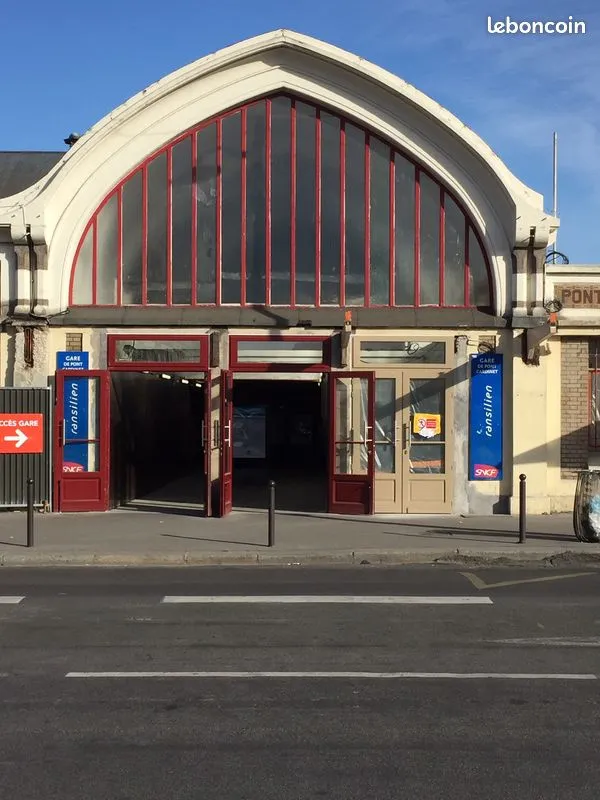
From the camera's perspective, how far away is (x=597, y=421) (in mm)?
15695

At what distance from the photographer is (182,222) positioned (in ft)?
51.4

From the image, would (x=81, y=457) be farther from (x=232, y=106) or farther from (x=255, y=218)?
(x=232, y=106)

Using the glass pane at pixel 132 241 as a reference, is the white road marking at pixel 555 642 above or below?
below

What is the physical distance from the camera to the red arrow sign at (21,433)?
15.3m

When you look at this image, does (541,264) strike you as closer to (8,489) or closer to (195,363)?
(195,363)

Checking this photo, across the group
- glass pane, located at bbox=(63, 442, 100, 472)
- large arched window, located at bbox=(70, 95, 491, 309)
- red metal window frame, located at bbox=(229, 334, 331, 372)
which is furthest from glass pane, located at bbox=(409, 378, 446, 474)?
glass pane, located at bbox=(63, 442, 100, 472)

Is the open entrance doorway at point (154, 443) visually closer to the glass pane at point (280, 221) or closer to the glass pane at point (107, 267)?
the glass pane at point (107, 267)

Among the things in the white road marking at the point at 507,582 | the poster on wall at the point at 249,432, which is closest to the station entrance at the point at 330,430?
the white road marking at the point at 507,582

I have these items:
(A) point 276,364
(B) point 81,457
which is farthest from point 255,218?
(B) point 81,457

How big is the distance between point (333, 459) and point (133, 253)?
5.08 metres

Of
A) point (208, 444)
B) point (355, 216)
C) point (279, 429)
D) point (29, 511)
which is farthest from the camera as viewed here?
point (279, 429)

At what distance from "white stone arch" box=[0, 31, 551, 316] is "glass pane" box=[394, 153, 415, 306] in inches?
13.7

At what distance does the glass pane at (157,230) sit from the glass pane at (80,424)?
1.94 m

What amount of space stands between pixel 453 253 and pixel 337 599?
8375mm
